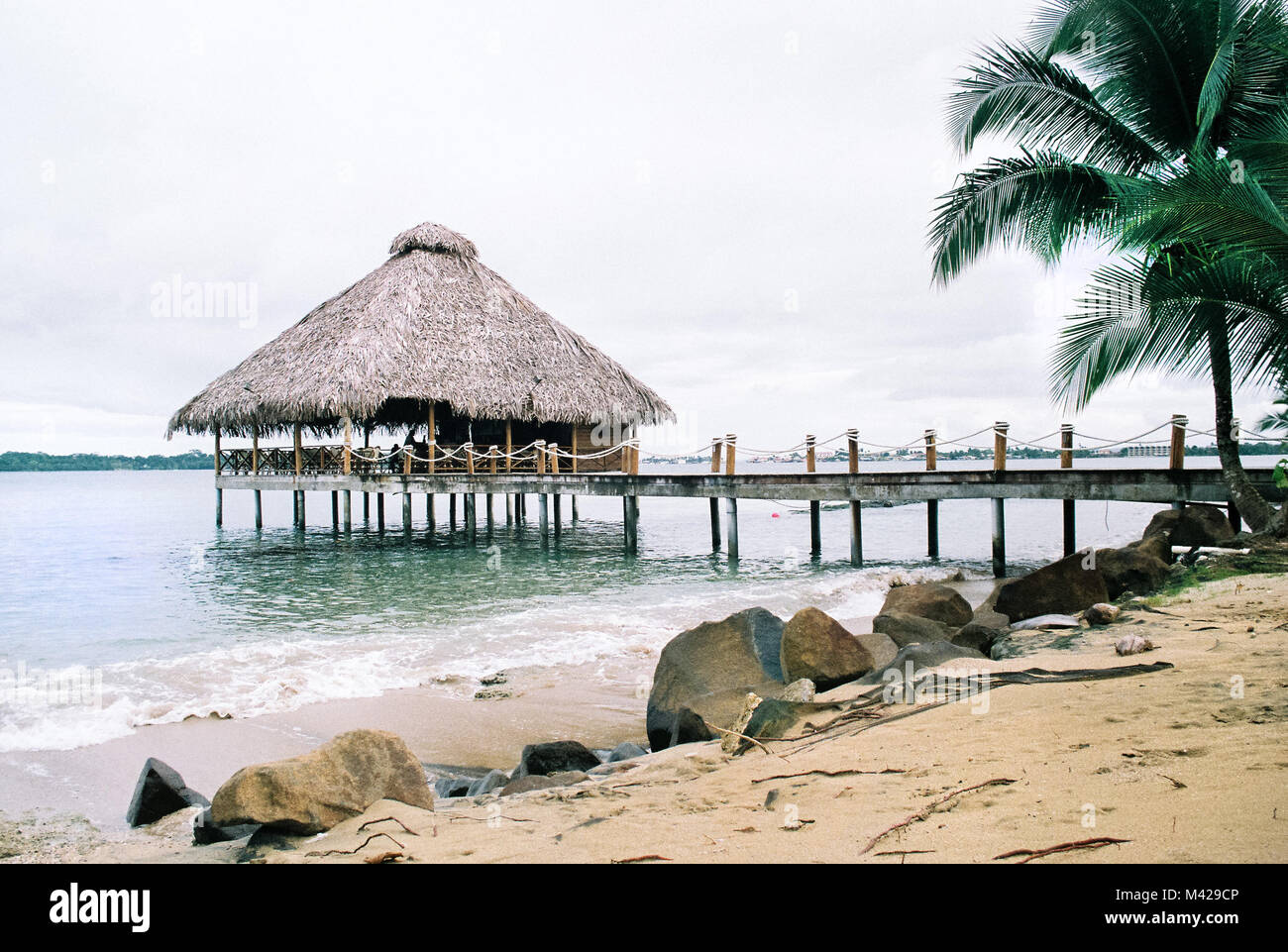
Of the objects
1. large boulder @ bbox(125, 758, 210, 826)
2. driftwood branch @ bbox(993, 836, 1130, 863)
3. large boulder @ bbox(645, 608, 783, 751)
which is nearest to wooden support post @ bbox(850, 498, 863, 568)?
large boulder @ bbox(645, 608, 783, 751)

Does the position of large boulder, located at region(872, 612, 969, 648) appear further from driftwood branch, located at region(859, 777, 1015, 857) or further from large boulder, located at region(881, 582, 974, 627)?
driftwood branch, located at region(859, 777, 1015, 857)

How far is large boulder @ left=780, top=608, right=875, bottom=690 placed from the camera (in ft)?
19.3

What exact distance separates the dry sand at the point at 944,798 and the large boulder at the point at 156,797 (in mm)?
134

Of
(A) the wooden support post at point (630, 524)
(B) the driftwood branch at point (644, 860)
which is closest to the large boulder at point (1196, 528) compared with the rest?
(A) the wooden support post at point (630, 524)

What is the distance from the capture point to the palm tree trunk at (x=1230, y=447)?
1045 cm

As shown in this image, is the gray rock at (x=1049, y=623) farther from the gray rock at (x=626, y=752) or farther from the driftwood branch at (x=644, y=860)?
the driftwood branch at (x=644, y=860)

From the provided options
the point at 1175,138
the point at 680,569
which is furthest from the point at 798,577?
the point at 1175,138

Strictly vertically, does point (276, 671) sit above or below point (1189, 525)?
below

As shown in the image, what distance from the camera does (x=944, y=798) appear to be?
9.64 feet

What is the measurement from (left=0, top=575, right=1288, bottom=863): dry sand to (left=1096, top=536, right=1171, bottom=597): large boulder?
484cm

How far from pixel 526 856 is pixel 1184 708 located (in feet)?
9.42

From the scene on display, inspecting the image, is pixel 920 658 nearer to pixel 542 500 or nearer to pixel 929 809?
pixel 929 809

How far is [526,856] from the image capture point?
3.04 meters
